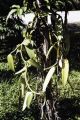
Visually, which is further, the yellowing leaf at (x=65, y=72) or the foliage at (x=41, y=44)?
the foliage at (x=41, y=44)

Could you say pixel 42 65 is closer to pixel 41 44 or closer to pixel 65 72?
pixel 41 44

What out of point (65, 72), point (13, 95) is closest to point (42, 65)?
point (65, 72)

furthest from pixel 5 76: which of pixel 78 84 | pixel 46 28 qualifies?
pixel 46 28

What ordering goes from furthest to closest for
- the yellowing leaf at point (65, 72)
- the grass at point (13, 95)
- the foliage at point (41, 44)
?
the grass at point (13, 95) < the foliage at point (41, 44) < the yellowing leaf at point (65, 72)

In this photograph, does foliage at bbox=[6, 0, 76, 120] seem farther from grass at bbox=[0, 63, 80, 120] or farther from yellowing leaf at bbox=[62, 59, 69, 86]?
grass at bbox=[0, 63, 80, 120]

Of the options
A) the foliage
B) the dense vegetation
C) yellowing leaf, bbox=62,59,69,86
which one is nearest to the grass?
the dense vegetation

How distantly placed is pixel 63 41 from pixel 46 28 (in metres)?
0.30

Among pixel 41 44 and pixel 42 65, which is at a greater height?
pixel 41 44

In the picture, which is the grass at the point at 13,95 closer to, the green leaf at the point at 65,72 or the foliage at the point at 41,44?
the foliage at the point at 41,44

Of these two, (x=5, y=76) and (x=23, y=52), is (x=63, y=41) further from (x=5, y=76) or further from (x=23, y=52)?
(x=5, y=76)

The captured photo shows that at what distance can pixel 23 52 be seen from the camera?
87.1 inches

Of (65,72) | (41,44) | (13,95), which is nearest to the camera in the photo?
(65,72)

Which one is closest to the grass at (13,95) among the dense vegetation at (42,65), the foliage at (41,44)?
the dense vegetation at (42,65)

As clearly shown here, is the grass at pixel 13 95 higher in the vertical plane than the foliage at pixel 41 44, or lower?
lower
